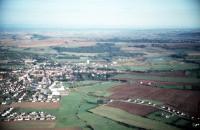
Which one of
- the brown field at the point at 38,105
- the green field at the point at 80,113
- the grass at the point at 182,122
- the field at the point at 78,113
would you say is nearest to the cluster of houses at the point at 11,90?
the brown field at the point at 38,105

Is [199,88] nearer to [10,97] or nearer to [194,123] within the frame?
[194,123]

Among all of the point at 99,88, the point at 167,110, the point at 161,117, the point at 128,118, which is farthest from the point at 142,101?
the point at 99,88

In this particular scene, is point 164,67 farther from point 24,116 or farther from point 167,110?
point 24,116

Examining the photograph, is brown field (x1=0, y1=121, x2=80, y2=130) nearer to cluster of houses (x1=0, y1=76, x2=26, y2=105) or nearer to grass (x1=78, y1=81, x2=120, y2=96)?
cluster of houses (x1=0, y1=76, x2=26, y2=105)

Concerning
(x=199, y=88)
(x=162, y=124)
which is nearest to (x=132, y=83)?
(x=199, y=88)

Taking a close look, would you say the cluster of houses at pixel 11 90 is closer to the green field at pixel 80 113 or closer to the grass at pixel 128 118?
the green field at pixel 80 113
